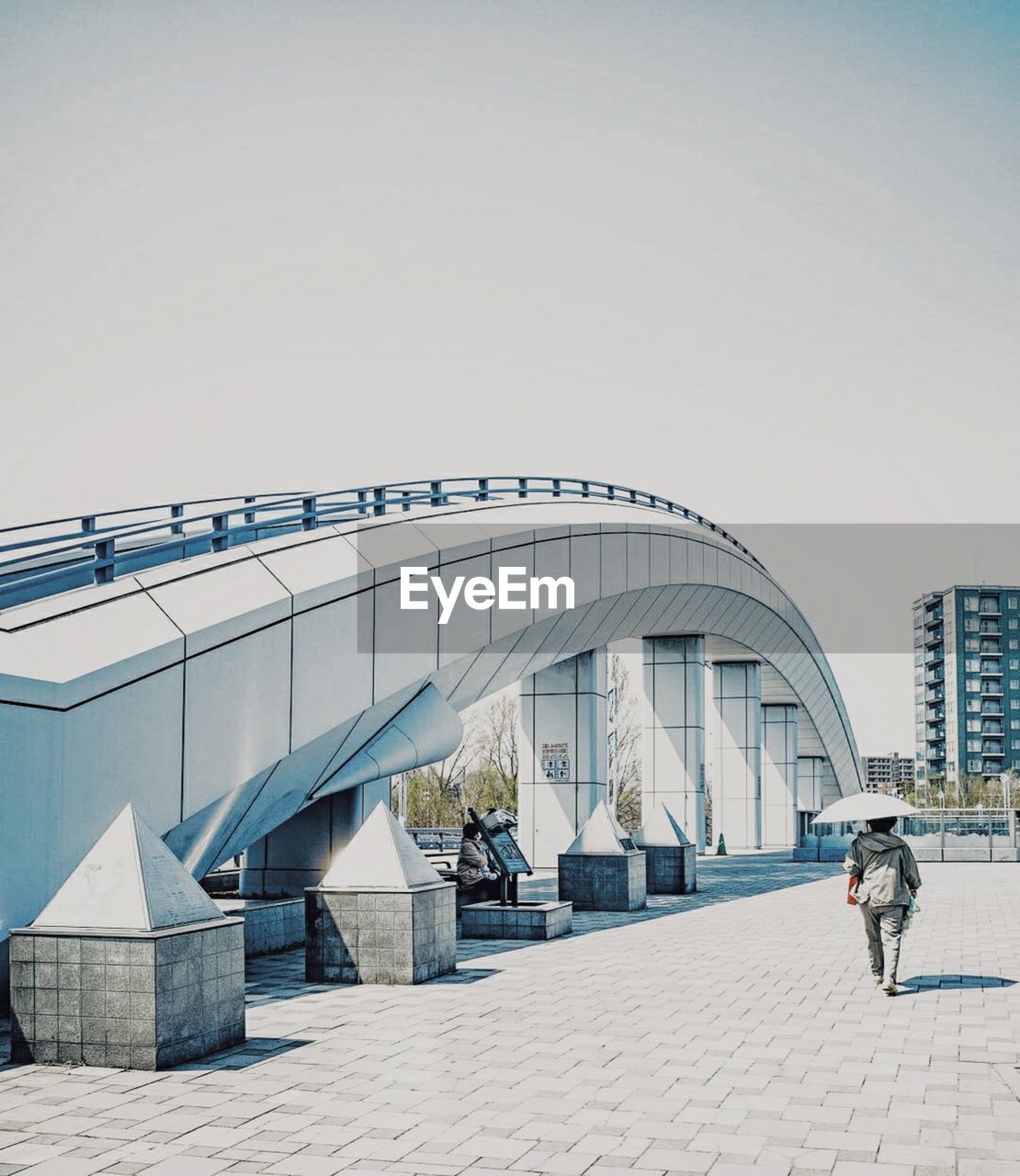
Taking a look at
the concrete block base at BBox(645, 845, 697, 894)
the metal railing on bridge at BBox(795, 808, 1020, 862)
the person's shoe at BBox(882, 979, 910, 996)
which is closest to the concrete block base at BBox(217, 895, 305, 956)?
the person's shoe at BBox(882, 979, 910, 996)

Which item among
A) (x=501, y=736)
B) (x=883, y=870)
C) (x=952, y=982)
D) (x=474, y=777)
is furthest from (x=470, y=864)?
(x=501, y=736)

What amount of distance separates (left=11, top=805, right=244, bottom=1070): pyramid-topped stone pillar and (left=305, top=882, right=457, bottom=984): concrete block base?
2936mm

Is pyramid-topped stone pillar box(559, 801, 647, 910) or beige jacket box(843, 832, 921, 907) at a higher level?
beige jacket box(843, 832, 921, 907)

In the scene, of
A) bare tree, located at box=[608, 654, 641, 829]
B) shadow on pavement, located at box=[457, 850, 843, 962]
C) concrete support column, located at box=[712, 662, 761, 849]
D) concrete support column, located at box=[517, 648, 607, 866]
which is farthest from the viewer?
bare tree, located at box=[608, 654, 641, 829]

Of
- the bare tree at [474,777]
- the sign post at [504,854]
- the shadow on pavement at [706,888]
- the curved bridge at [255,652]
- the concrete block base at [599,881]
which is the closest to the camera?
the curved bridge at [255,652]

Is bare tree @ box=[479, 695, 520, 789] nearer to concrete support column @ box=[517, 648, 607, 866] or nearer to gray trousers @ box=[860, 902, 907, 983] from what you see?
concrete support column @ box=[517, 648, 607, 866]

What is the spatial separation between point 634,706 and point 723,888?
4508cm

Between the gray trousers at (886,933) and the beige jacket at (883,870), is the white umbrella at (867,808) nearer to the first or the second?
the beige jacket at (883,870)

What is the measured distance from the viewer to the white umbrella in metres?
11.8

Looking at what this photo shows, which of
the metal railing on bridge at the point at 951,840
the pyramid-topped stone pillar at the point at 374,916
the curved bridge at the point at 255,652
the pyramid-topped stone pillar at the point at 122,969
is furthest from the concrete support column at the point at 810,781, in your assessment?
the pyramid-topped stone pillar at the point at 122,969

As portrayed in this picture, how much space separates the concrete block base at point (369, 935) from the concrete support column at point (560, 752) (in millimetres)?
18145

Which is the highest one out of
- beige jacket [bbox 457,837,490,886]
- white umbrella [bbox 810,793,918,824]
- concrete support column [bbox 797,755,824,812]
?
white umbrella [bbox 810,793,918,824]

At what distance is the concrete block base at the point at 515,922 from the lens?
1612 centimetres

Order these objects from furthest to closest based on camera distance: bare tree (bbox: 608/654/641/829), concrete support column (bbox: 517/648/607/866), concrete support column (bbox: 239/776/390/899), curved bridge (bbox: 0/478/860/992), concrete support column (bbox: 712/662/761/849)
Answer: bare tree (bbox: 608/654/641/829) < concrete support column (bbox: 712/662/761/849) < concrete support column (bbox: 517/648/607/866) < concrete support column (bbox: 239/776/390/899) < curved bridge (bbox: 0/478/860/992)
